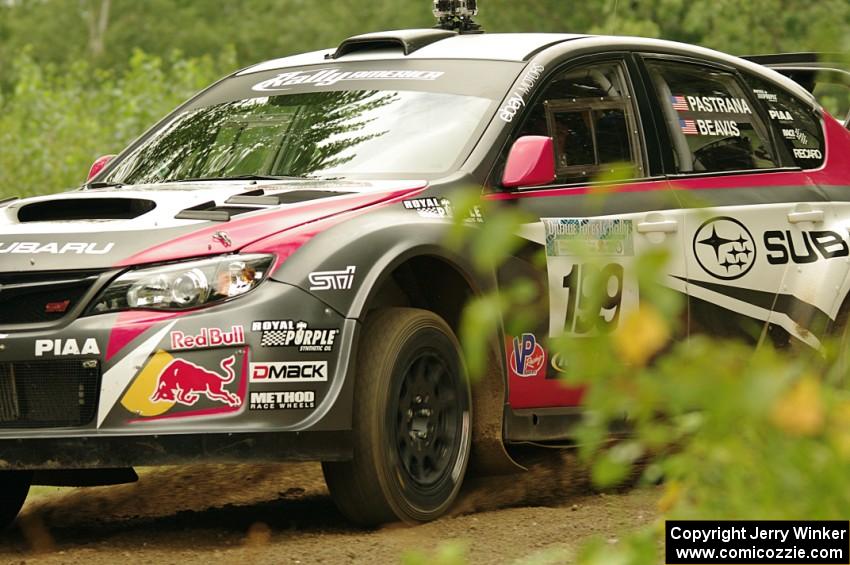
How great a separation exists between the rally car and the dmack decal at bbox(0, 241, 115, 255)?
1 centimetres

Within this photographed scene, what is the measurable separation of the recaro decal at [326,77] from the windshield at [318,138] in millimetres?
86

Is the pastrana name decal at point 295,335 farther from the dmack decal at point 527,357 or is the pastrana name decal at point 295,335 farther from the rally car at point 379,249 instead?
the dmack decal at point 527,357

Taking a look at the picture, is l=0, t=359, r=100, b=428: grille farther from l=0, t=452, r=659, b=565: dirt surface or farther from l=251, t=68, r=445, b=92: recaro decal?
l=251, t=68, r=445, b=92: recaro decal

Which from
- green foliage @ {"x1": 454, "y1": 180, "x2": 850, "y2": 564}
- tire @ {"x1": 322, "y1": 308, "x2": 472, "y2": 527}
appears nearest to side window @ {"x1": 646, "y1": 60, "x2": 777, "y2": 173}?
tire @ {"x1": 322, "y1": 308, "x2": 472, "y2": 527}

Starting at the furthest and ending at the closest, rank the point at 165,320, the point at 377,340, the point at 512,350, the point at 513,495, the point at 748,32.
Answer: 1. the point at 748,32
2. the point at 513,495
3. the point at 512,350
4. the point at 377,340
5. the point at 165,320

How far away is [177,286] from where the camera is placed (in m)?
5.08

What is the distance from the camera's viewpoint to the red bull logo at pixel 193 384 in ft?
16.6

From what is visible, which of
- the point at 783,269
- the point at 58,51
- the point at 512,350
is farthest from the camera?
the point at 58,51

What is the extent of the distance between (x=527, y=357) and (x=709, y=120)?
1.69m

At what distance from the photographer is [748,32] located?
96.6 ft

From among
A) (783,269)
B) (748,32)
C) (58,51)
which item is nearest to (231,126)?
(783,269)

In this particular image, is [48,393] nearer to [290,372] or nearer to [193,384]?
[193,384]

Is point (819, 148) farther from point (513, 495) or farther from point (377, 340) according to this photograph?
point (377, 340)

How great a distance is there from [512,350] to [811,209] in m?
1.90
